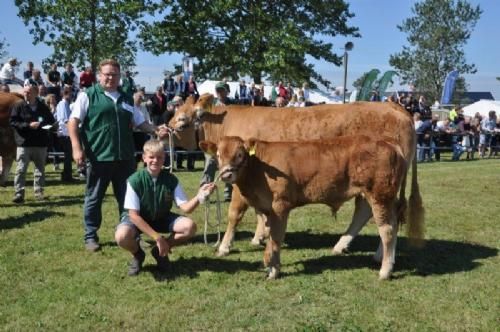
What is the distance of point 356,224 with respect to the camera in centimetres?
686

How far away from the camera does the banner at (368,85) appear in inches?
1109

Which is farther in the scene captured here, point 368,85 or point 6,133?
point 368,85

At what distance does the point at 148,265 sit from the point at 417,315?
2.75 meters

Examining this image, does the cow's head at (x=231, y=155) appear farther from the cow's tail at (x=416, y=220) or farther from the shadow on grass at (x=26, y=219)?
the shadow on grass at (x=26, y=219)

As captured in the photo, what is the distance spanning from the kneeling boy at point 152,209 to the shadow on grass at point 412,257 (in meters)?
1.39

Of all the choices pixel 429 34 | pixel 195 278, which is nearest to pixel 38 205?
pixel 195 278

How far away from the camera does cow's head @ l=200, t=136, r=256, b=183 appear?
5.27 m

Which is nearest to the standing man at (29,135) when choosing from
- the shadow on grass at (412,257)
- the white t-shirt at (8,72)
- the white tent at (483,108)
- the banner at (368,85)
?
the shadow on grass at (412,257)

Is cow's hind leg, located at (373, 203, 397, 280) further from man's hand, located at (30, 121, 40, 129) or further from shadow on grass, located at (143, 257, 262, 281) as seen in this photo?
man's hand, located at (30, 121, 40, 129)

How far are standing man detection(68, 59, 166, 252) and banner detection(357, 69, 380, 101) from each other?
22.7 meters

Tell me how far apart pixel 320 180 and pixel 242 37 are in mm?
A: 24155

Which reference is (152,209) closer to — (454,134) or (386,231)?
(386,231)

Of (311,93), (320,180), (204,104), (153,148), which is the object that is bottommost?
(320,180)

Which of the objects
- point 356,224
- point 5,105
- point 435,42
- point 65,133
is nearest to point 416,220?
point 356,224
